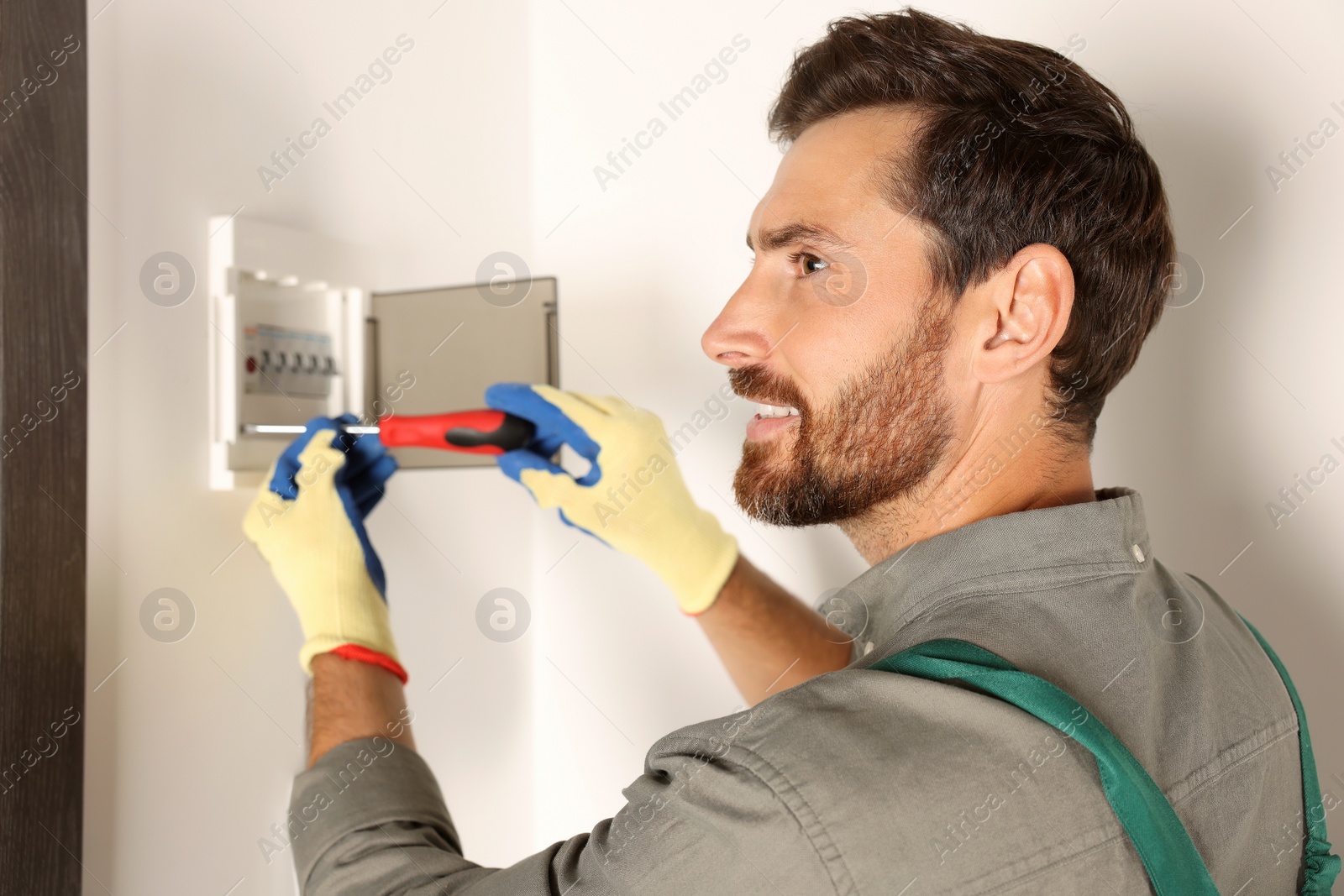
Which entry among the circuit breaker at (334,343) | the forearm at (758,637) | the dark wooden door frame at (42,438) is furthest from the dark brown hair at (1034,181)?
the dark wooden door frame at (42,438)

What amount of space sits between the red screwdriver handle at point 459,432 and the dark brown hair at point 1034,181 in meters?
0.44

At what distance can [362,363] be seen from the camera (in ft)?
3.58

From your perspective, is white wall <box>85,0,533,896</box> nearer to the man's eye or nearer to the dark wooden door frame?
the dark wooden door frame

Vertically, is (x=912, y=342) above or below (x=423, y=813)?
above

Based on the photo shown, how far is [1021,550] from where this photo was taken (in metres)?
0.72

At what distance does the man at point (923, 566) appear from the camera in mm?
577

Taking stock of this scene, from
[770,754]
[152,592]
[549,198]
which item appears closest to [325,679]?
[152,592]

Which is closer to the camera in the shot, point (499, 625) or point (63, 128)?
point (63, 128)

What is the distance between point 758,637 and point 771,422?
0.32 m

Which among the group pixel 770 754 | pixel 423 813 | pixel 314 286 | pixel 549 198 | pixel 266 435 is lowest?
pixel 423 813

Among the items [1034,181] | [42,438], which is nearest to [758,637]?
[1034,181]

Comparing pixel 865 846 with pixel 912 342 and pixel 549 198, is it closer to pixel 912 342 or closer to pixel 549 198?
pixel 912 342

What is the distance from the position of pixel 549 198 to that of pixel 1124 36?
2.47ft

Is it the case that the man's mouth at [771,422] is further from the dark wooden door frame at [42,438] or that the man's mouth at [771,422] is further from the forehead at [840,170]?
the dark wooden door frame at [42,438]
